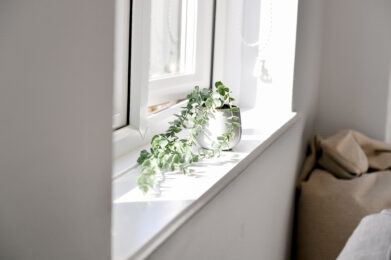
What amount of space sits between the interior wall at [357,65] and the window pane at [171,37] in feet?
3.48

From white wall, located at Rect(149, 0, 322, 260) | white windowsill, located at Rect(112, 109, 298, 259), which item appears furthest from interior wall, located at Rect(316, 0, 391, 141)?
white windowsill, located at Rect(112, 109, 298, 259)

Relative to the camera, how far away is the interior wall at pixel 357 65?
96.7 inches

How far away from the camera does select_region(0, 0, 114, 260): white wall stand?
45 centimetres

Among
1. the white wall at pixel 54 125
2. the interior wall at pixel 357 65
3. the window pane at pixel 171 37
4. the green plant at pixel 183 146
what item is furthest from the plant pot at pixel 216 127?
the interior wall at pixel 357 65

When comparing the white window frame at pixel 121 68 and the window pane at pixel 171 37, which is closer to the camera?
the white window frame at pixel 121 68

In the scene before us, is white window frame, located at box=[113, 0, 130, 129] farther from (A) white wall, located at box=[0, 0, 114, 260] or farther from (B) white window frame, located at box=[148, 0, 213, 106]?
(A) white wall, located at box=[0, 0, 114, 260]

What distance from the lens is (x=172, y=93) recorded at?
151 cm

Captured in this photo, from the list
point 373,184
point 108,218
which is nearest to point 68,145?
point 108,218

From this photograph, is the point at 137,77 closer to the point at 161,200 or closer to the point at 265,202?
the point at 161,200

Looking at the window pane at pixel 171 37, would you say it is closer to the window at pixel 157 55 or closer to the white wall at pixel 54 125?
the window at pixel 157 55

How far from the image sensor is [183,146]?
1139 millimetres

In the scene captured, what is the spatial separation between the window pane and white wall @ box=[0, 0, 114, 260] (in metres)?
0.85

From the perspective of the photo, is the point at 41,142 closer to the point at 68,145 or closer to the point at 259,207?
the point at 68,145

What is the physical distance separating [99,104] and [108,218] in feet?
0.44
